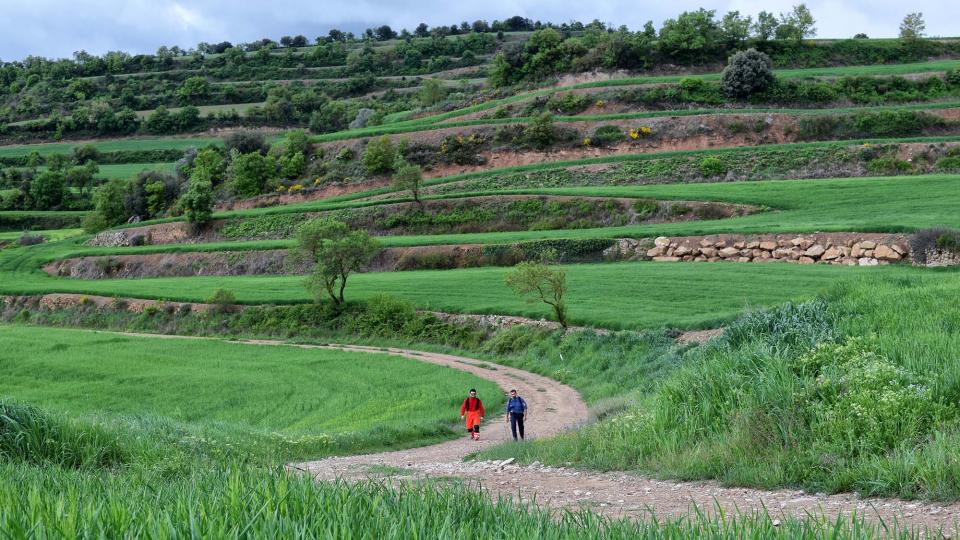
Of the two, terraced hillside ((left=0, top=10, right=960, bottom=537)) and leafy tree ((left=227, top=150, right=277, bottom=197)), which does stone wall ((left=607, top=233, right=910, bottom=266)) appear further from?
leafy tree ((left=227, top=150, right=277, bottom=197))

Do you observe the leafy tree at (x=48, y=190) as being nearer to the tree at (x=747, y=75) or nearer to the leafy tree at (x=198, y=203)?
the leafy tree at (x=198, y=203)

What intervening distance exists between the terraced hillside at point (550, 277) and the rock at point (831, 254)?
0.26m

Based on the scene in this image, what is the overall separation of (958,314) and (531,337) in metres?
23.3

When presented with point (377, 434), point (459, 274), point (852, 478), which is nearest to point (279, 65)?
point (459, 274)

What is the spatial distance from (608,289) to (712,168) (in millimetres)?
28199

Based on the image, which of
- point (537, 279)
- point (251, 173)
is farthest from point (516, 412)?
point (251, 173)

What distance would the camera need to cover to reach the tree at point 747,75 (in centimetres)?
7588

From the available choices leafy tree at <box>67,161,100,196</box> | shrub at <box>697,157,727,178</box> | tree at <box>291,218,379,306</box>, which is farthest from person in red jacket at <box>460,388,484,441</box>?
leafy tree at <box>67,161,100,196</box>

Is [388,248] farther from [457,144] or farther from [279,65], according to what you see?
[279,65]

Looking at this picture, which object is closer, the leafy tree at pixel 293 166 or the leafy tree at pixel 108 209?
the leafy tree at pixel 108 209

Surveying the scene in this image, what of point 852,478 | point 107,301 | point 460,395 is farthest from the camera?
point 107,301

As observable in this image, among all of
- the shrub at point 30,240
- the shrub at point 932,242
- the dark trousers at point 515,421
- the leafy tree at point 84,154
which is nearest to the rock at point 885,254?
the shrub at point 932,242

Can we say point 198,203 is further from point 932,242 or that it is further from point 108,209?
point 932,242

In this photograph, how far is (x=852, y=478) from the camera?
824 centimetres
